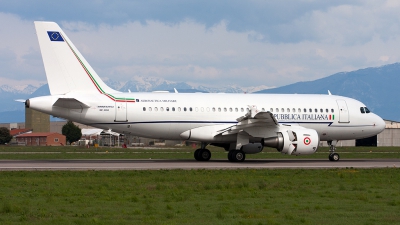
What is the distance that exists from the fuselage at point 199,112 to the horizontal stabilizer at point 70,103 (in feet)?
0.70

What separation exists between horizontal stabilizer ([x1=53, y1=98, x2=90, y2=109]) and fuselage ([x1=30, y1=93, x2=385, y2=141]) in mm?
214

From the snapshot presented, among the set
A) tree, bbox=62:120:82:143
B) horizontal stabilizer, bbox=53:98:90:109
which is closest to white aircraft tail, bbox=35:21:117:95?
horizontal stabilizer, bbox=53:98:90:109

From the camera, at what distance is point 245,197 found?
704 inches

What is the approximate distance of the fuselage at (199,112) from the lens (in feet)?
109

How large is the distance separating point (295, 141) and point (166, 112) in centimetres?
722

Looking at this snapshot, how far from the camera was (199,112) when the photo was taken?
3469cm

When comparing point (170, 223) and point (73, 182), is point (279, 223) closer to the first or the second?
point (170, 223)

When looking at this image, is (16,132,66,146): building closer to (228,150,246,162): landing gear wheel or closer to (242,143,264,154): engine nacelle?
(228,150,246,162): landing gear wheel

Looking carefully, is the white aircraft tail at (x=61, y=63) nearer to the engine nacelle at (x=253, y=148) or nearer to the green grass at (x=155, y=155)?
the engine nacelle at (x=253, y=148)

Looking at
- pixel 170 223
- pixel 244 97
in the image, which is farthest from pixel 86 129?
pixel 170 223

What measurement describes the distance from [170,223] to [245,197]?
5155mm

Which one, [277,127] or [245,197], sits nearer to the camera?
[245,197]

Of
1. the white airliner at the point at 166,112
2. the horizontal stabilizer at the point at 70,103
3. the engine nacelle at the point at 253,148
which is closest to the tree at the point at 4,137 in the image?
the white airliner at the point at 166,112

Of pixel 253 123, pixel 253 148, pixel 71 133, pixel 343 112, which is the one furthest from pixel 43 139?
pixel 253 123
